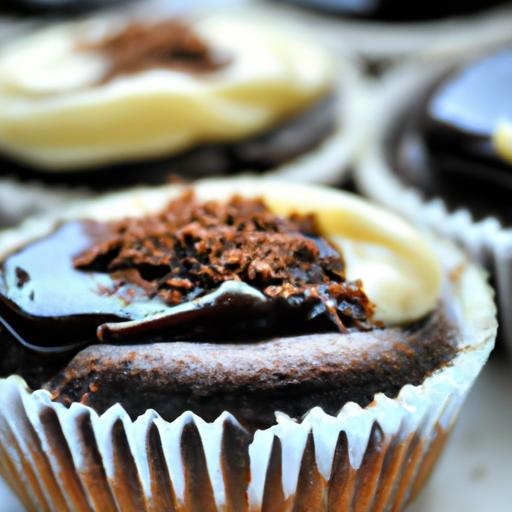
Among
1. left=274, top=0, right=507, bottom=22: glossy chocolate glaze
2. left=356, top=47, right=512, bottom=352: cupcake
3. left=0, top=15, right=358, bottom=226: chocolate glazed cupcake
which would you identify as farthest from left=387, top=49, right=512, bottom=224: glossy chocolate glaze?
left=274, top=0, right=507, bottom=22: glossy chocolate glaze

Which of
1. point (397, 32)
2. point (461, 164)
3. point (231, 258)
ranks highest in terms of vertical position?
point (231, 258)

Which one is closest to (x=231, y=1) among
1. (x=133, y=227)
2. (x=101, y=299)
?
(x=133, y=227)

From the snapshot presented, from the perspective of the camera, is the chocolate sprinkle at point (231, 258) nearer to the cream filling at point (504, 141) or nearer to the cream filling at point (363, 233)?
the cream filling at point (363, 233)

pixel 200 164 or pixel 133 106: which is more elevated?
pixel 133 106

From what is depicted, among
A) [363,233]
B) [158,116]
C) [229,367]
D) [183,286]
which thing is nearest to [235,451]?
[229,367]

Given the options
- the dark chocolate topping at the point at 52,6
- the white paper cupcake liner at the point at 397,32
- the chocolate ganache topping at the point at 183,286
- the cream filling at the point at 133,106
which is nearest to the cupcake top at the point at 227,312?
the chocolate ganache topping at the point at 183,286

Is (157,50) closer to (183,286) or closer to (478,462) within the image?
(183,286)

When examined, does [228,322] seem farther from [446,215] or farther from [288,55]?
[288,55]
